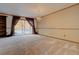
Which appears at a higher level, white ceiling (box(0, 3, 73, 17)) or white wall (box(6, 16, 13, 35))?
white ceiling (box(0, 3, 73, 17))

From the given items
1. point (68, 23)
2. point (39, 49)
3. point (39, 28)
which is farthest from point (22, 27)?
point (39, 49)

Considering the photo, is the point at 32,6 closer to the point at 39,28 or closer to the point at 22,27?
the point at 22,27

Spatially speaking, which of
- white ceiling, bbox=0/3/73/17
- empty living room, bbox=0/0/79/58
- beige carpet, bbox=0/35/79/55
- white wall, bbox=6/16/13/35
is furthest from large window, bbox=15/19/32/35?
beige carpet, bbox=0/35/79/55

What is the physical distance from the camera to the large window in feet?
24.0

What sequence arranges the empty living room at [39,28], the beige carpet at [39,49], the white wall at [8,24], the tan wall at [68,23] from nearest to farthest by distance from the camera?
the beige carpet at [39,49], the empty living room at [39,28], the tan wall at [68,23], the white wall at [8,24]

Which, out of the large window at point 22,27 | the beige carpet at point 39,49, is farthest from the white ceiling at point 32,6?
the large window at point 22,27

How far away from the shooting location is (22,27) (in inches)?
301

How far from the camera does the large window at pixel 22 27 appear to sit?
7305mm

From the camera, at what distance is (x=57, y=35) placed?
Answer: 17.6 ft

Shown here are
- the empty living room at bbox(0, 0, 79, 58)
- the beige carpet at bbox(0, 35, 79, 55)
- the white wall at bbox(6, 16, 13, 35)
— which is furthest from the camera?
the white wall at bbox(6, 16, 13, 35)

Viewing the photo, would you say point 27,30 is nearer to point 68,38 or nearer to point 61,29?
point 61,29

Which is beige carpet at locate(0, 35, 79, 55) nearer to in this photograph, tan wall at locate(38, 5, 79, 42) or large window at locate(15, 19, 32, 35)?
tan wall at locate(38, 5, 79, 42)

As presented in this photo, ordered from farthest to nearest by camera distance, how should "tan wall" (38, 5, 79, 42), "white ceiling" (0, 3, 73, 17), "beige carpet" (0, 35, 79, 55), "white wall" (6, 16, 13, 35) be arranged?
"white wall" (6, 16, 13, 35), "tan wall" (38, 5, 79, 42), "white ceiling" (0, 3, 73, 17), "beige carpet" (0, 35, 79, 55)

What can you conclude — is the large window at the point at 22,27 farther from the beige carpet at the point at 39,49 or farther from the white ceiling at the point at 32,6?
the beige carpet at the point at 39,49
